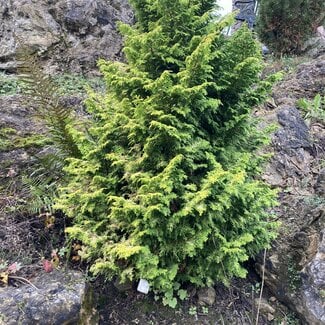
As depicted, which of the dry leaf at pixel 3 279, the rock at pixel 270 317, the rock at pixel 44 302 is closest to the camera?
the rock at pixel 44 302

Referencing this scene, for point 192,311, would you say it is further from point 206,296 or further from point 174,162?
point 174,162

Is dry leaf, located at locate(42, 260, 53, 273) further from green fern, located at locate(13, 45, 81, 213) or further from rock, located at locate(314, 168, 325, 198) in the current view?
rock, located at locate(314, 168, 325, 198)

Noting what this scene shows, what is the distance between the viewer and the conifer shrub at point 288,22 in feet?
21.4

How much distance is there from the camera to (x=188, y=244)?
200 cm

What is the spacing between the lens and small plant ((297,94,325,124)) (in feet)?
15.5

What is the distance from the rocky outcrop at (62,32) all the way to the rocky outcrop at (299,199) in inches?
118

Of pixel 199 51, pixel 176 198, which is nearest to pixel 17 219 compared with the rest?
pixel 176 198

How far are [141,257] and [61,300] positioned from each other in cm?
57

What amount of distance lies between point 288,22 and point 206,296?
6141 mm

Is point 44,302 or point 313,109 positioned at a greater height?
point 313,109

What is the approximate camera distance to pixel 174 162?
194cm

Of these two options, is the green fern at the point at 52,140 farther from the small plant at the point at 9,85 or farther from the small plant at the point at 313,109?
the small plant at the point at 313,109

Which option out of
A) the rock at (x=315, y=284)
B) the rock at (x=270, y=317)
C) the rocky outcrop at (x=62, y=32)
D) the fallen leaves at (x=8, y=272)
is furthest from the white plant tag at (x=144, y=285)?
the rocky outcrop at (x=62, y=32)

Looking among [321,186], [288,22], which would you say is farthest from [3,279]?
[288,22]
